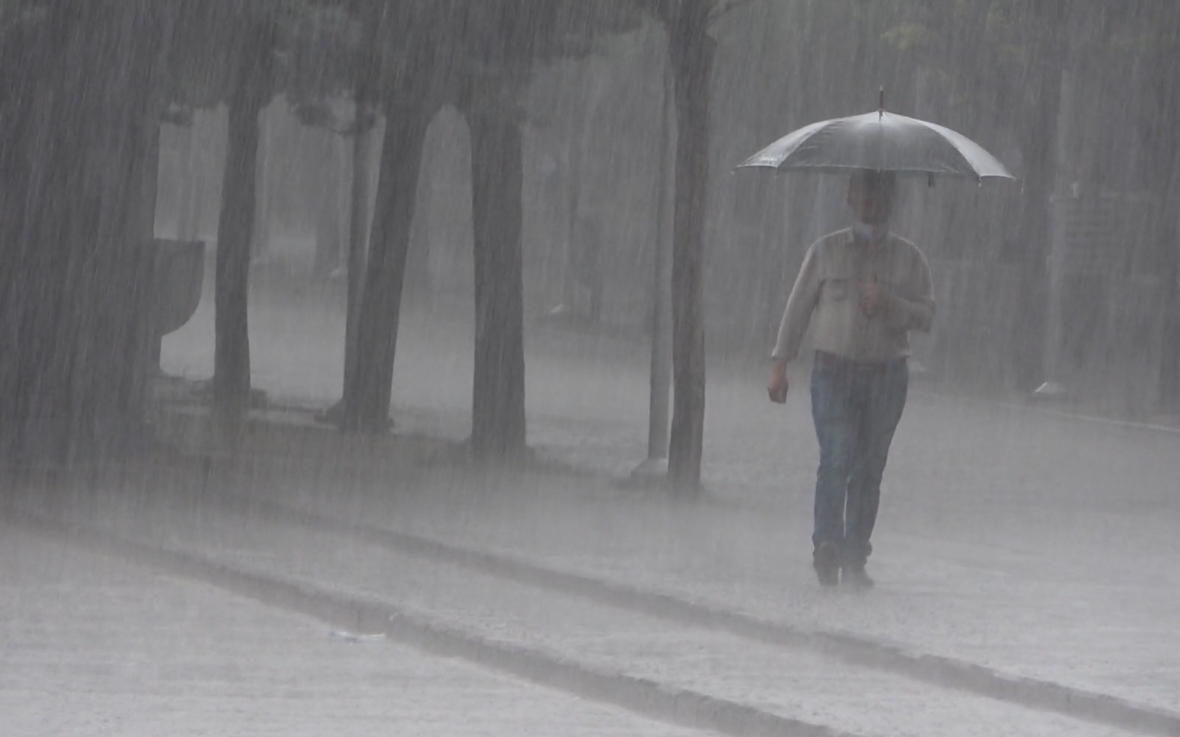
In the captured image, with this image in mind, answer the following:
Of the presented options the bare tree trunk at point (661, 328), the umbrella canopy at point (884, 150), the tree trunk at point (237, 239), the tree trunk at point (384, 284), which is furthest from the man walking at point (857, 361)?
the tree trunk at point (237, 239)

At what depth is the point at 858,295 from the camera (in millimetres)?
9875

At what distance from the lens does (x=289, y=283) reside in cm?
4412

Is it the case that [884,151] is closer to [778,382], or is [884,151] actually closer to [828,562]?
[778,382]

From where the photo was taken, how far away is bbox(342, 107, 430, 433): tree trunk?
16516mm

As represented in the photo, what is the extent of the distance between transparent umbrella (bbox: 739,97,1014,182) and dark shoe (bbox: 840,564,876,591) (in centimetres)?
185

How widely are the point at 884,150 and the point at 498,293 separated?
19.1 ft

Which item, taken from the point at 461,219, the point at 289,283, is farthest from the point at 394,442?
the point at 461,219

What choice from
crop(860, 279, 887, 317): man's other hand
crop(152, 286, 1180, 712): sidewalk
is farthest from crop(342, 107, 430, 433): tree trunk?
crop(860, 279, 887, 317): man's other hand

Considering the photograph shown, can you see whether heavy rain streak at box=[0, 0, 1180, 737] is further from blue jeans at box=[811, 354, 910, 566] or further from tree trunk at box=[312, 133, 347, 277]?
tree trunk at box=[312, 133, 347, 277]

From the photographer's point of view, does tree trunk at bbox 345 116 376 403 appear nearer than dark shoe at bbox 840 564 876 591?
No

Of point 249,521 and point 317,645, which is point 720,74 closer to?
point 249,521

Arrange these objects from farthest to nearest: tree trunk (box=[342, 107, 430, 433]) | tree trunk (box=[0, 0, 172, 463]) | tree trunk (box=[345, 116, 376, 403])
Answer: tree trunk (box=[345, 116, 376, 403])
tree trunk (box=[342, 107, 430, 433])
tree trunk (box=[0, 0, 172, 463])

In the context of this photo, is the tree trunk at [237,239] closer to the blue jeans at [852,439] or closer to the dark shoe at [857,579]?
the blue jeans at [852,439]

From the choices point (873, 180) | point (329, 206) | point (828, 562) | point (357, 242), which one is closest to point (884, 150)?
point (873, 180)
